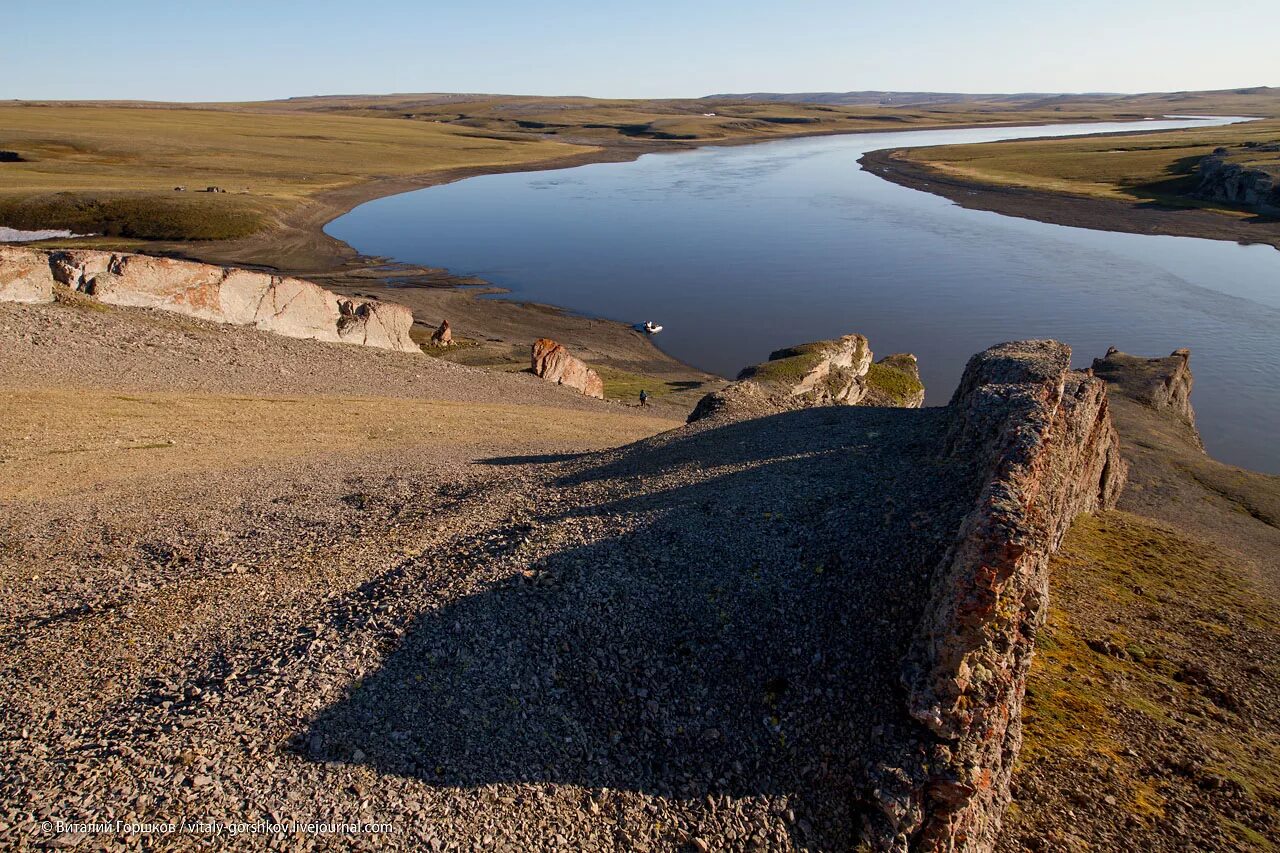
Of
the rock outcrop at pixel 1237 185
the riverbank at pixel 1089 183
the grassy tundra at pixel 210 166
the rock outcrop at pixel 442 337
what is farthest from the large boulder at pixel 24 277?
the rock outcrop at pixel 1237 185

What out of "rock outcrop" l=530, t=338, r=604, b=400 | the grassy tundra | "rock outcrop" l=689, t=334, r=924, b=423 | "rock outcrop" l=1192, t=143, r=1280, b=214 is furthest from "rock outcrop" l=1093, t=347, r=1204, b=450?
the grassy tundra

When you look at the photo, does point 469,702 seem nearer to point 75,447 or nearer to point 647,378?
point 75,447

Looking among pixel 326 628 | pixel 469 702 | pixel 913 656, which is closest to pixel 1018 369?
pixel 913 656

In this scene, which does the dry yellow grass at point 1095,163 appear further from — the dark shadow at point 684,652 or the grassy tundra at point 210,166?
the dark shadow at point 684,652

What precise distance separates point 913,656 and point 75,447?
25724 millimetres

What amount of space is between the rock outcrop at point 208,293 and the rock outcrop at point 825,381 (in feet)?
71.0

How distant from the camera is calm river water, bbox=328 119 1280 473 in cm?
5581

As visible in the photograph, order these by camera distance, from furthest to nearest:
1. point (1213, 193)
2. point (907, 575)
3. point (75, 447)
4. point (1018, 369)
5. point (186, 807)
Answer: point (1213, 193), point (75, 447), point (1018, 369), point (907, 575), point (186, 807)

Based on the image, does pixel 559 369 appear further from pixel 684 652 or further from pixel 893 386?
pixel 684 652

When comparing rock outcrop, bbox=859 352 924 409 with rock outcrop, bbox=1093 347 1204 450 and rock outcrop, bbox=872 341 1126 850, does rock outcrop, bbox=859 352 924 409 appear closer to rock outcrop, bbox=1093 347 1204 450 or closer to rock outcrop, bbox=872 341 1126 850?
rock outcrop, bbox=1093 347 1204 450

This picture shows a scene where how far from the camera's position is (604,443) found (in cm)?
3272

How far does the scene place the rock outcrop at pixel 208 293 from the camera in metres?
35.1

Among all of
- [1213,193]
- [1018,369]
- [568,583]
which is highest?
[1213,193]

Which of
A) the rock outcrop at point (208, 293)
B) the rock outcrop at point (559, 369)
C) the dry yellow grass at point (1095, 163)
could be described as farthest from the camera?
the dry yellow grass at point (1095, 163)
